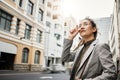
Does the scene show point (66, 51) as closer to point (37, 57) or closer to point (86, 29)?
point (86, 29)

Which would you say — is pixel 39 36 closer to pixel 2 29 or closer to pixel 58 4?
pixel 2 29

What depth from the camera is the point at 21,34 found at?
19.3m

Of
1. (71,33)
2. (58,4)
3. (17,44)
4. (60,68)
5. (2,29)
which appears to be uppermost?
(58,4)

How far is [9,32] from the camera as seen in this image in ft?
55.6

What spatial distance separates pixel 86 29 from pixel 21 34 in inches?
706

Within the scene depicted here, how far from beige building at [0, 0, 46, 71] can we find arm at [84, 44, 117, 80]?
15.1m

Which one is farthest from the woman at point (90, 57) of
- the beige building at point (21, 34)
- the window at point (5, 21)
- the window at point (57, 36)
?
the window at point (57, 36)

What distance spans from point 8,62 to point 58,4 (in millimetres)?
26278

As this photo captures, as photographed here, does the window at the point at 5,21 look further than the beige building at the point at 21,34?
No

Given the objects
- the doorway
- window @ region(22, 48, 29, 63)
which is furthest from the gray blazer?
window @ region(22, 48, 29, 63)

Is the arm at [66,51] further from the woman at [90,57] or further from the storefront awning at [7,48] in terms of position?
the storefront awning at [7,48]

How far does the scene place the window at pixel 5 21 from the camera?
1614 cm

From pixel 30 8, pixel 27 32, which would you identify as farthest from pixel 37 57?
pixel 30 8

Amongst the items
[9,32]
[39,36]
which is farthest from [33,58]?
[9,32]
